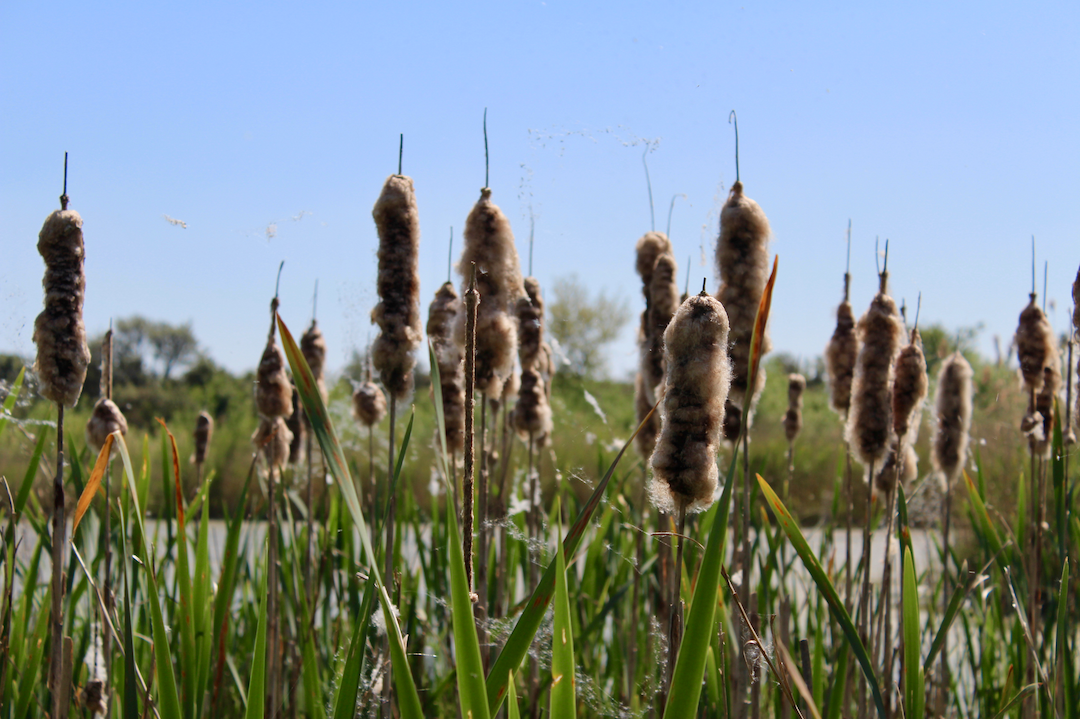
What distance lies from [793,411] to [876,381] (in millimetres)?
1588

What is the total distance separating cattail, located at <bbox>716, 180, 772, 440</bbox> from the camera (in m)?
1.50

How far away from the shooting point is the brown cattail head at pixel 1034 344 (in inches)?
79.1

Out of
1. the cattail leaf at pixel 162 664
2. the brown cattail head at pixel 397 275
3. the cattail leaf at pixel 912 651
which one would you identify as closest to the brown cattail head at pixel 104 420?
the brown cattail head at pixel 397 275

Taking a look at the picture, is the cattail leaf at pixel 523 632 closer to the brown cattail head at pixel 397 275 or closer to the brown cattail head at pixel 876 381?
the brown cattail head at pixel 397 275

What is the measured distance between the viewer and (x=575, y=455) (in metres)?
7.88

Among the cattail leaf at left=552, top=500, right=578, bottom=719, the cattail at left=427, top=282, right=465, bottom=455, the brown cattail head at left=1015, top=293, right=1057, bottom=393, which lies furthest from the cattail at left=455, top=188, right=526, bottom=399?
the brown cattail head at left=1015, top=293, right=1057, bottom=393

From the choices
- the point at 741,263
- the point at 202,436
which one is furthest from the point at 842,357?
the point at 202,436

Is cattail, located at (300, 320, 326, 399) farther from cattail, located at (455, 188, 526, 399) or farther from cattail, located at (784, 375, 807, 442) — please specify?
cattail, located at (784, 375, 807, 442)

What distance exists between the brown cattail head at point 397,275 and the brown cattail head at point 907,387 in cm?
119

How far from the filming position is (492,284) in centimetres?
167

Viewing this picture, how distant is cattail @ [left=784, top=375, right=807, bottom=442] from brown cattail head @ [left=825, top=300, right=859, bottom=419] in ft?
2.70

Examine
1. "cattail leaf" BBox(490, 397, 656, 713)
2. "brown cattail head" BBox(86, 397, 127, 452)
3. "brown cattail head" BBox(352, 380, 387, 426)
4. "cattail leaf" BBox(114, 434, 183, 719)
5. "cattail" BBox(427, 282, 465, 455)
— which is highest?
"cattail" BBox(427, 282, 465, 455)

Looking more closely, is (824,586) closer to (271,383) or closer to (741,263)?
(741,263)

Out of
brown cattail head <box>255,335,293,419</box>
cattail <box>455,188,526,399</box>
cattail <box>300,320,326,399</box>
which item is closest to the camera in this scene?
cattail <box>455,188,526,399</box>
